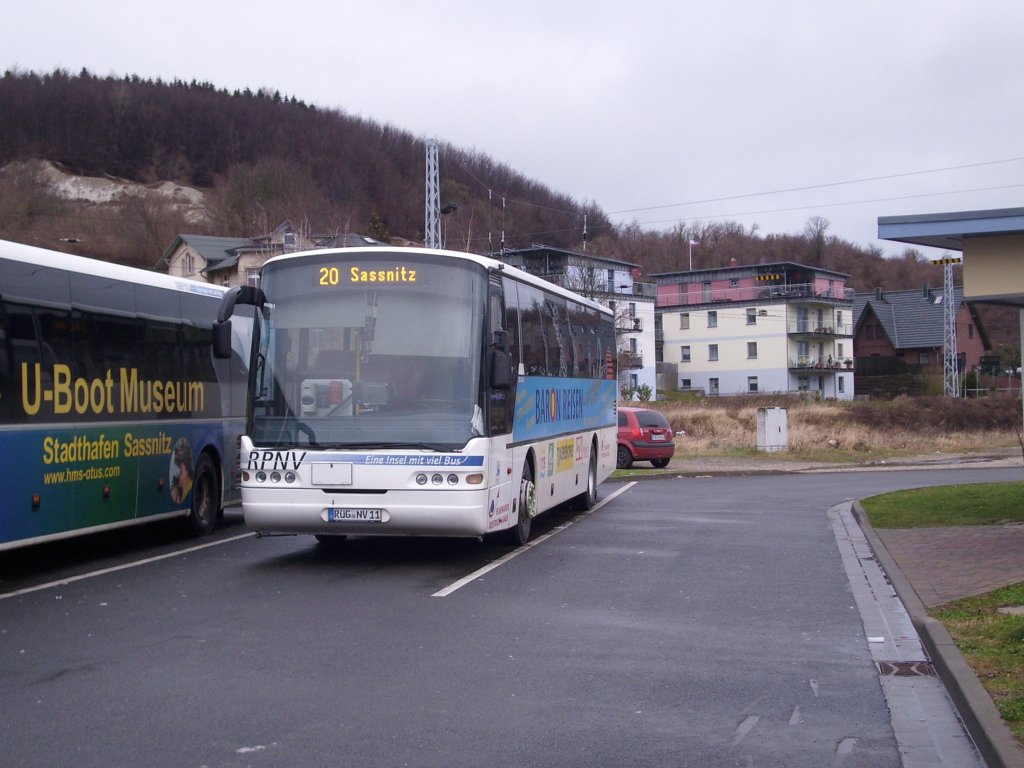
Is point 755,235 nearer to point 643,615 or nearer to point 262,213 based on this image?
point 262,213

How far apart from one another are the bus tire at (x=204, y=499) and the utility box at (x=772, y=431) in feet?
85.3

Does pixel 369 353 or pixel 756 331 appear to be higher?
pixel 756 331

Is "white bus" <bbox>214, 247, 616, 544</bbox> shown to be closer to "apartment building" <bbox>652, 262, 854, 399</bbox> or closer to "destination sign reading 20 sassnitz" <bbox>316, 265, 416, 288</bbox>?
"destination sign reading 20 sassnitz" <bbox>316, 265, 416, 288</bbox>

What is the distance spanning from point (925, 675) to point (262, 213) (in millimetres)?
77856

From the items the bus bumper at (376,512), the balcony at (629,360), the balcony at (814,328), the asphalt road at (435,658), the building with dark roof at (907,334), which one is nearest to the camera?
the asphalt road at (435,658)

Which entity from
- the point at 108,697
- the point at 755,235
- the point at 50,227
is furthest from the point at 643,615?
the point at 755,235

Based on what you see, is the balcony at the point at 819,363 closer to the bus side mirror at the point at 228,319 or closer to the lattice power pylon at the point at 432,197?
the lattice power pylon at the point at 432,197

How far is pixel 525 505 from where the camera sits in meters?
14.2

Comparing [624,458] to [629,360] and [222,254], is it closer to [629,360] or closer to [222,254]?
[629,360]

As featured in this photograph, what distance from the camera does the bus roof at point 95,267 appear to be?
11422 millimetres

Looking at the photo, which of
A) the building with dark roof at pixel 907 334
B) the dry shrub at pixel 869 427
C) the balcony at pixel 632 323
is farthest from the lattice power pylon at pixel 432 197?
the building with dark roof at pixel 907 334

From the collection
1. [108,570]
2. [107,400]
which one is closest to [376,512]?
[108,570]

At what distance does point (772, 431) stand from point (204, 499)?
26815 millimetres

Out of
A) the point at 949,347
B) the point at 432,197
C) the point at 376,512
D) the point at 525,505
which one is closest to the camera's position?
the point at 376,512
